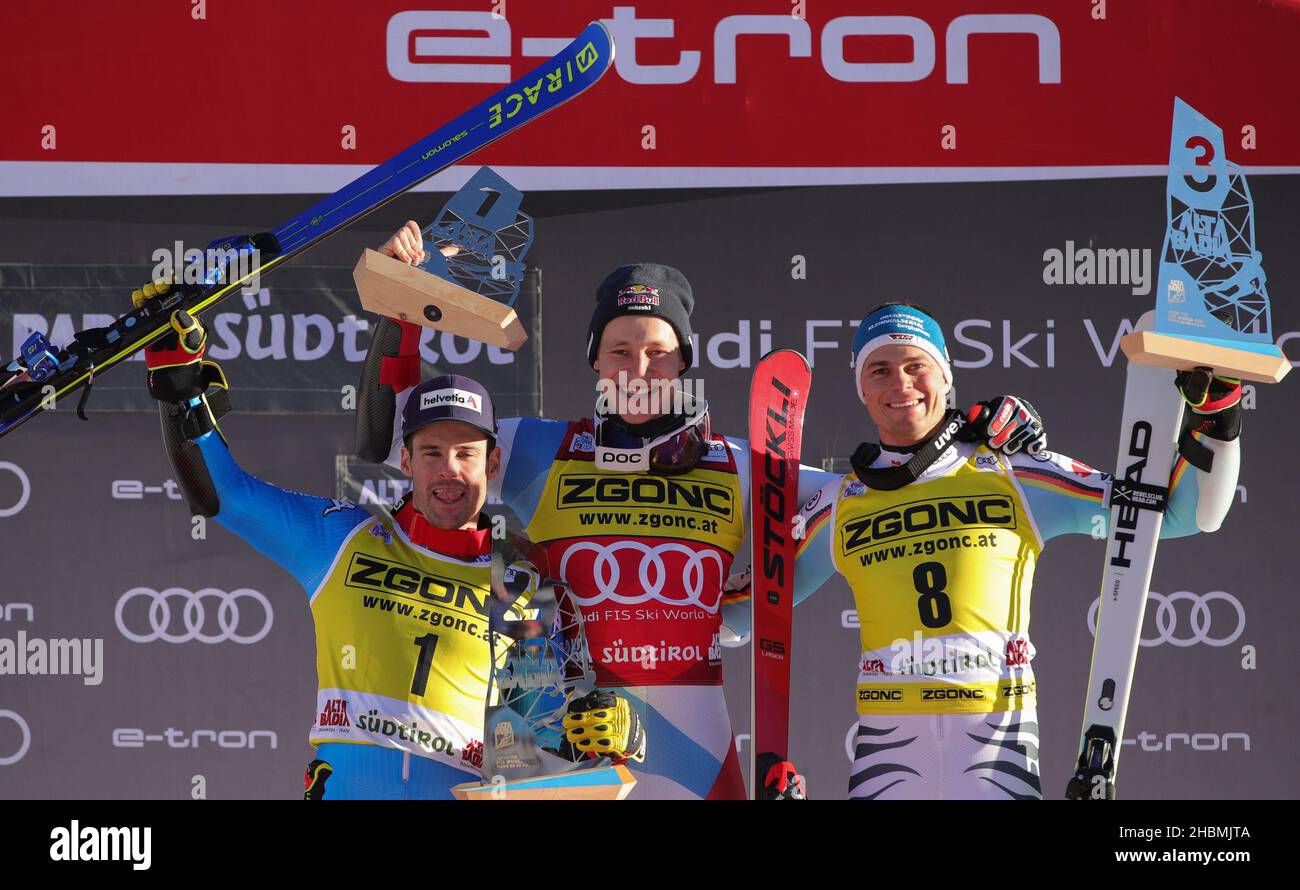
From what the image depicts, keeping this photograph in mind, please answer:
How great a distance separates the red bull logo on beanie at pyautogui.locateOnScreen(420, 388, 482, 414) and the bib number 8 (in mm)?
1068

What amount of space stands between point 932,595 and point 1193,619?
1950 millimetres

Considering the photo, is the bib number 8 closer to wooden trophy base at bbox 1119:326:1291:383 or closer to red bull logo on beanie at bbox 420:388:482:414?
wooden trophy base at bbox 1119:326:1291:383

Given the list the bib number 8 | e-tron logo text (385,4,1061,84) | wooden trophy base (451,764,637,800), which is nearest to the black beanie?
the bib number 8

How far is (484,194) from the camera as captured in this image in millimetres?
3750

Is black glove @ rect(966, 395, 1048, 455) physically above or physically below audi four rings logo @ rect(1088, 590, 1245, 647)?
above

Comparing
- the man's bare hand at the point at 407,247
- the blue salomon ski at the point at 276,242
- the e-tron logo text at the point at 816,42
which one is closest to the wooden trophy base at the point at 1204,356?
the blue salomon ski at the point at 276,242

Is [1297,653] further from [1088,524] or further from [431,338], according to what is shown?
[431,338]

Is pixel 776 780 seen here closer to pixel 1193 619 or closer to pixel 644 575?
pixel 644 575

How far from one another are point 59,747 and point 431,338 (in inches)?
70.9

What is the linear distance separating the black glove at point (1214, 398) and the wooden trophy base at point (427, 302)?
152 centimetres

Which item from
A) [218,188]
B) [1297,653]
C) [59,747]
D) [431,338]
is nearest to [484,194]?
[431,338]

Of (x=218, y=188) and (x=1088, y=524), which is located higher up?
(x=218, y=188)

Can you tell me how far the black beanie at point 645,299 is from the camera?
134 inches

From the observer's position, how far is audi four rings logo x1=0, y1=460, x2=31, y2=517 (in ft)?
15.3
